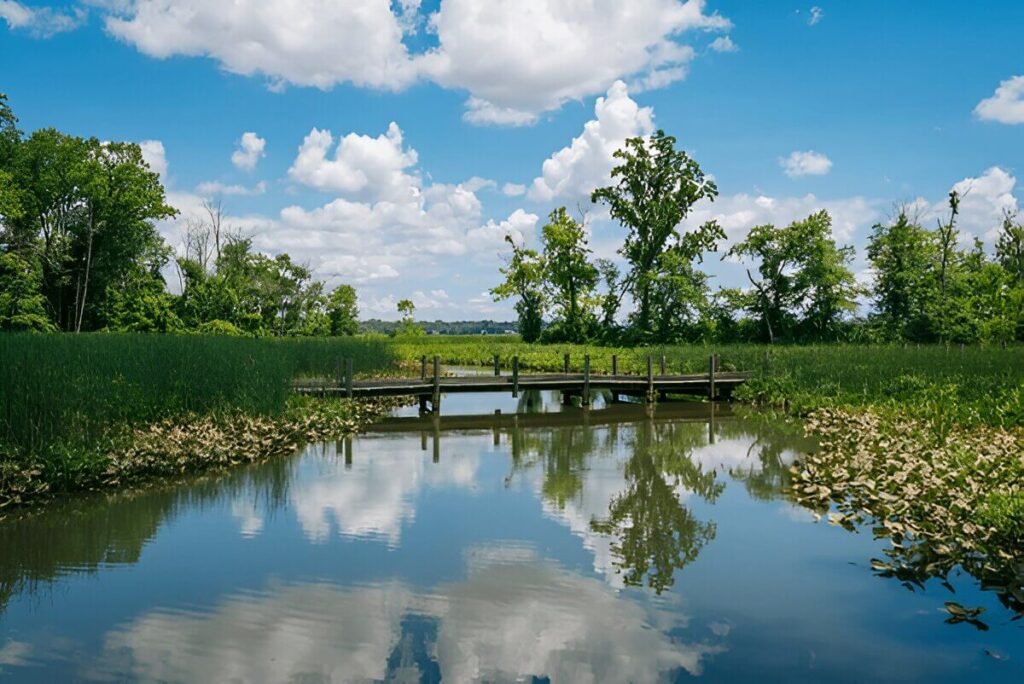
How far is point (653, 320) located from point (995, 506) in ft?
121

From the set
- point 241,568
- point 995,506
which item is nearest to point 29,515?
point 241,568

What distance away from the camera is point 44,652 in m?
5.66

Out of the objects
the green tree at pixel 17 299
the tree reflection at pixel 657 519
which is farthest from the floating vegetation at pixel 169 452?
the green tree at pixel 17 299

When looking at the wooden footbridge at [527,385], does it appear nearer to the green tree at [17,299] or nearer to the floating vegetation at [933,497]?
the floating vegetation at [933,497]

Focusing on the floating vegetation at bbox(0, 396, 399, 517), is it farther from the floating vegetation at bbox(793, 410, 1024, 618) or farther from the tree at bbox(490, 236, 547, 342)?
the tree at bbox(490, 236, 547, 342)

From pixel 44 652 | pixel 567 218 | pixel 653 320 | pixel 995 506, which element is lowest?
pixel 44 652

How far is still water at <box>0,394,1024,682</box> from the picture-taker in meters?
5.47

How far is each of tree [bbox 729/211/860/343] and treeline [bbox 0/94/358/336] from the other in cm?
2680

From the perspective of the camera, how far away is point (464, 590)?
6902mm

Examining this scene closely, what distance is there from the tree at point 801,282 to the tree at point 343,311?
25.0m

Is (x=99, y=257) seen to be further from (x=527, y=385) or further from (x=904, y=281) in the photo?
(x=904, y=281)

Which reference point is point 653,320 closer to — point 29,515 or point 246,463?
point 246,463

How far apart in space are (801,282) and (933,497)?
33.3m

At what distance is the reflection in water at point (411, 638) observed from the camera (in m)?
5.34
